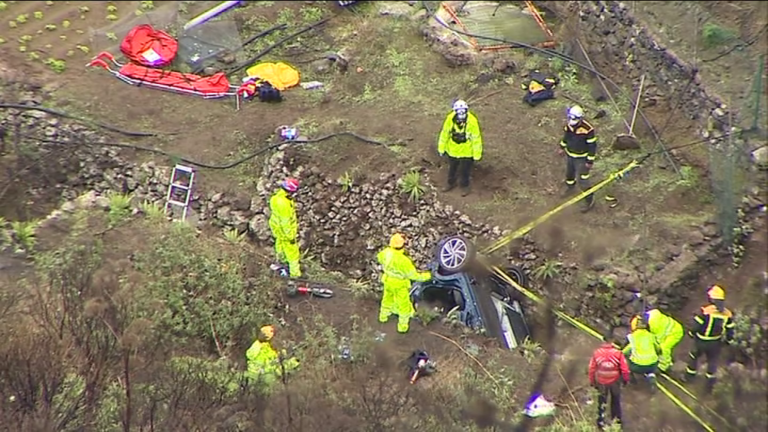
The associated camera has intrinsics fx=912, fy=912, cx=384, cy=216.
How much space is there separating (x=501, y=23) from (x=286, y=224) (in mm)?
7801

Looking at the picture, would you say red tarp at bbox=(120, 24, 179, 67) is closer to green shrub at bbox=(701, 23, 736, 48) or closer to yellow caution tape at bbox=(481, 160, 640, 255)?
yellow caution tape at bbox=(481, 160, 640, 255)

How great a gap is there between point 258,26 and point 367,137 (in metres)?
5.10

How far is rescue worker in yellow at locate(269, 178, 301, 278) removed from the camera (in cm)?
1385

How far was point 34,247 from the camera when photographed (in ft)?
49.6

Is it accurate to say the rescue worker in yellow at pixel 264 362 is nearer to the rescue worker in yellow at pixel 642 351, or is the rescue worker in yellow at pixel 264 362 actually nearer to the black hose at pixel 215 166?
the rescue worker in yellow at pixel 642 351

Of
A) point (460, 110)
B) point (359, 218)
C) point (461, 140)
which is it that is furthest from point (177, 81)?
point (460, 110)

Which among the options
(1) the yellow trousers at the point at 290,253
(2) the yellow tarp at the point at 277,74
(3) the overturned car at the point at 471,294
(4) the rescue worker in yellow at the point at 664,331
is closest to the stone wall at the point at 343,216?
(3) the overturned car at the point at 471,294

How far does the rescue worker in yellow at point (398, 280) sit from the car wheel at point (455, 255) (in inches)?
30.9

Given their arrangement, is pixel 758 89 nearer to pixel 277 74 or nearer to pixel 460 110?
pixel 460 110

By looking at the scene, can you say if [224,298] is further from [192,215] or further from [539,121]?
[539,121]

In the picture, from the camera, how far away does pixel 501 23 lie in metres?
19.2

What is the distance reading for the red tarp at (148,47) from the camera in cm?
1866

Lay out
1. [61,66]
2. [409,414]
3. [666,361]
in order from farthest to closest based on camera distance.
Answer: [61,66] → [666,361] → [409,414]

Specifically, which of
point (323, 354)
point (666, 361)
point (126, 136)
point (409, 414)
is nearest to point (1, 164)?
point (126, 136)
